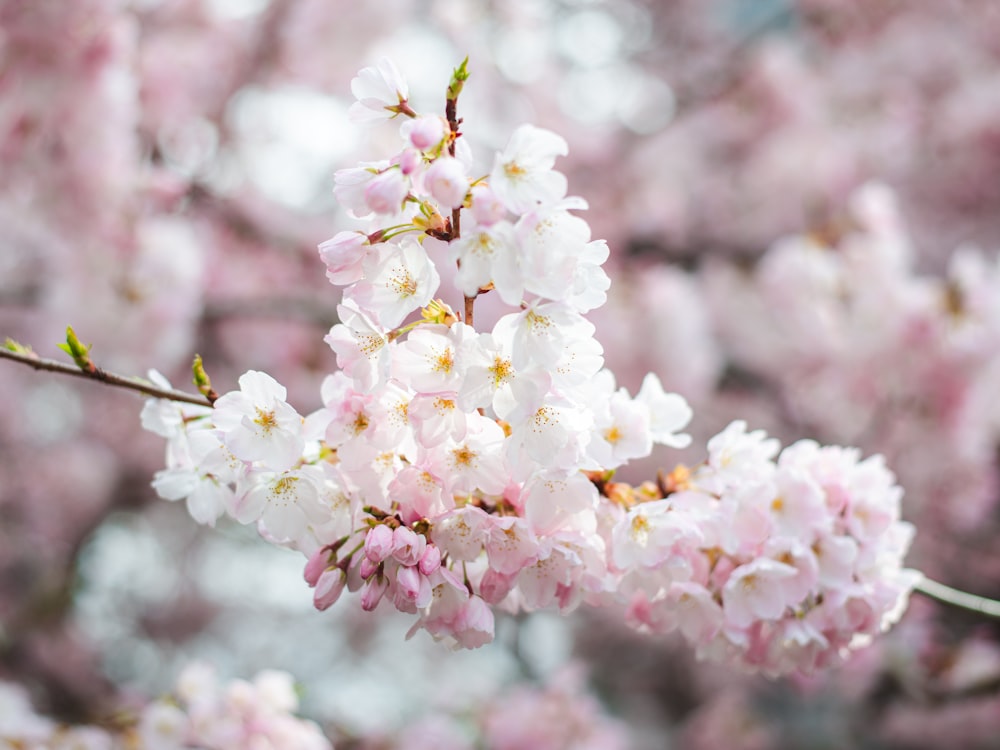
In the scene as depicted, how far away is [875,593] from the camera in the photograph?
869 millimetres

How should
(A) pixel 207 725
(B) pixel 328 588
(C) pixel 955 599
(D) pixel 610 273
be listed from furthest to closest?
(D) pixel 610 273
(A) pixel 207 725
(C) pixel 955 599
(B) pixel 328 588

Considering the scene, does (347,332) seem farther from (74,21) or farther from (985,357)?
(985,357)

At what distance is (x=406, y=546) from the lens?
2.26 ft

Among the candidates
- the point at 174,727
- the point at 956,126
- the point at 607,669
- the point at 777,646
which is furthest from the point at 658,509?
the point at 607,669

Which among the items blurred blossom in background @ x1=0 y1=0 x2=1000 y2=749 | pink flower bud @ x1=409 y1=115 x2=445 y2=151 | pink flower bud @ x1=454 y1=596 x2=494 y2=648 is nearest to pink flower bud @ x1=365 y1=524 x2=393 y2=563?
pink flower bud @ x1=454 y1=596 x2=494 y2=648

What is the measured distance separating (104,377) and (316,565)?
0.30m

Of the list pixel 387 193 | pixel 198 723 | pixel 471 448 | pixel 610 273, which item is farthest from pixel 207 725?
pixel 610 273

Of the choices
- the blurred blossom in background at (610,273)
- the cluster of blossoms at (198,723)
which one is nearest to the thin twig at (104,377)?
the cluster of blossoms at (198,723)

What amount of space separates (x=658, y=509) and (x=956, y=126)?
3957mm

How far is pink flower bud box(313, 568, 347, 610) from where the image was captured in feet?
2.37

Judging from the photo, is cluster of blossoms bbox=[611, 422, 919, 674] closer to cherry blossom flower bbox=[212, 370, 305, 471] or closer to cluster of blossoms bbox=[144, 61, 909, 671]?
cluster of blossoms bbox=[144, 61, 909, 671]

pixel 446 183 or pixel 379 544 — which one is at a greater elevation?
pixel 446 183

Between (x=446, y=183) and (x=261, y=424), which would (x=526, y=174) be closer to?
(x=446, y=183)

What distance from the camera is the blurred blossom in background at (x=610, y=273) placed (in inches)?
99.9
